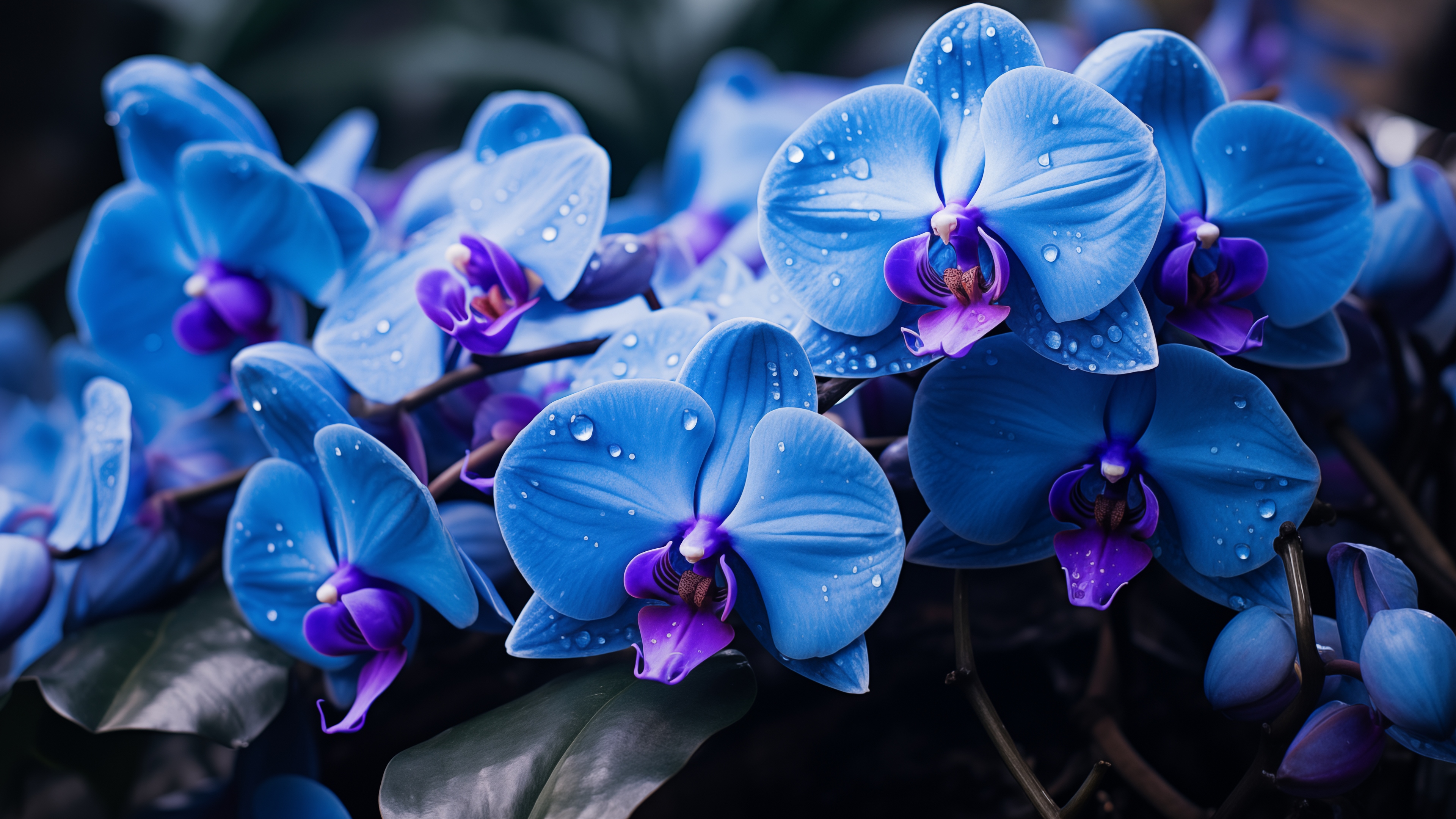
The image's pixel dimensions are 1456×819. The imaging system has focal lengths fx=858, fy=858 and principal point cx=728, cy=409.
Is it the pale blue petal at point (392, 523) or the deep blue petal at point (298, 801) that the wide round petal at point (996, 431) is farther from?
the deep blue petal at point (298, 801)

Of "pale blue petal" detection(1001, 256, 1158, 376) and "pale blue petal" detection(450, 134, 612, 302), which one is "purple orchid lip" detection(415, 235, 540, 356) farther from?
"pale blue petal" detection(1001, 256, 1158, 376)

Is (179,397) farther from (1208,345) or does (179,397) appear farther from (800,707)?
(1208,345)

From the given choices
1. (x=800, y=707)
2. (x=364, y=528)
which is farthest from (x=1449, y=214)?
(x=364, y=528)

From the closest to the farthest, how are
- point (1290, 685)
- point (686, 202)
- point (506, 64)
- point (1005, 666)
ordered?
point (1290, 685)
point (1005, 666)
point (686, 202)
point (506, 64)

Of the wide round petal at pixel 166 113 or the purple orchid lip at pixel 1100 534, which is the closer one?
the purple orchid lip at pixel 1100 534

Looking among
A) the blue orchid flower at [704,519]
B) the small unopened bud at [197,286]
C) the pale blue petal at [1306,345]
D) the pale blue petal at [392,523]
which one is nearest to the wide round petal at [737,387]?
the blue orchid flower at [704,519]
